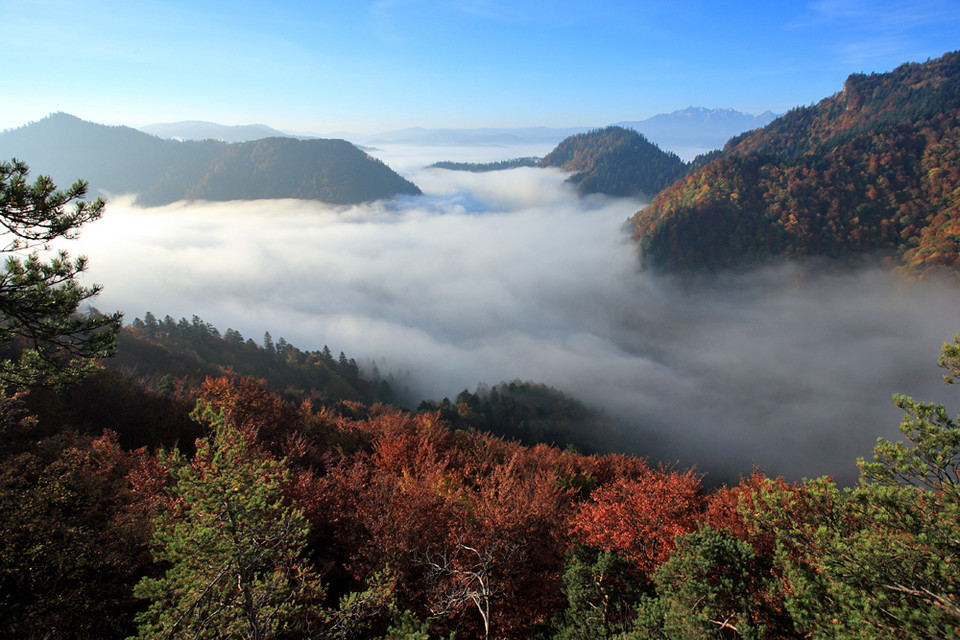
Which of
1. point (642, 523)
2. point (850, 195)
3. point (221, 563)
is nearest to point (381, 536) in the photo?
point (221, 563)

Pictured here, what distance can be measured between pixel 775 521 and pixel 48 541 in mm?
19068

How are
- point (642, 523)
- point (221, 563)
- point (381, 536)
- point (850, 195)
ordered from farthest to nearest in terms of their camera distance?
point (850, 195)
point (642, 523)
point (381, 536)
point (221, 563)

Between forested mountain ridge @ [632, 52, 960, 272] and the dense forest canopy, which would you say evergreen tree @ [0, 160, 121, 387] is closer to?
the dense forest canopy

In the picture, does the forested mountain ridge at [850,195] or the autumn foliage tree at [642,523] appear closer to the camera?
the autumn foliage tree at [642,523]

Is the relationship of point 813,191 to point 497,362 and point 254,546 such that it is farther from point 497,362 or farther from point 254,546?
point 254,546

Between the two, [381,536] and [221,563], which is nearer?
[221,563]

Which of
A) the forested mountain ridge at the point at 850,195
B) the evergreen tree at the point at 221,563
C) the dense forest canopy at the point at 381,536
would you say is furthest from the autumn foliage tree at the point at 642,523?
the forested mountain ridge at the point at 850,195

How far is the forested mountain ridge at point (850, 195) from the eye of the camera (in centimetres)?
17275

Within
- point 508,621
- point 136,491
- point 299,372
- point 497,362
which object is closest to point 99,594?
point 136,491

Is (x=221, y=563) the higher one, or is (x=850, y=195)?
(x=850, y=195)

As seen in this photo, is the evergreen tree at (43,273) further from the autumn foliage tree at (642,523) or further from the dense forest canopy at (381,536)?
the autumn foliage tree at (642,523)

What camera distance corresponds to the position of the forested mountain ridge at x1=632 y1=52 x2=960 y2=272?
6801 inches

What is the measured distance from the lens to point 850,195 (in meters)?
185

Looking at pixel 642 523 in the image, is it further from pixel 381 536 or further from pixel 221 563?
pixel 221 563
